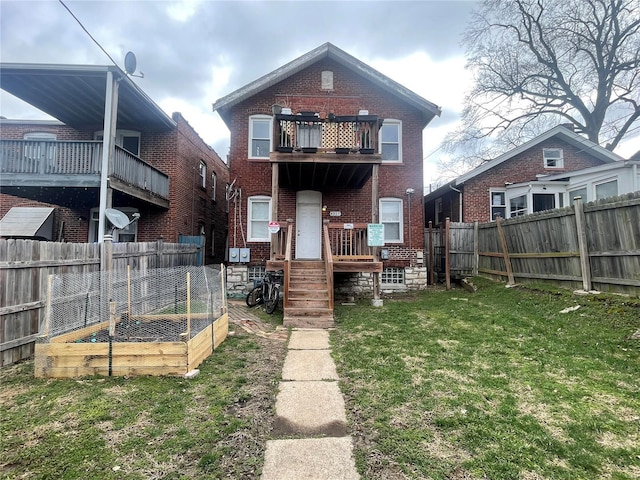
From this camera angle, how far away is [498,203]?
12680mm

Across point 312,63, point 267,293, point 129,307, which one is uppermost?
point 312,63

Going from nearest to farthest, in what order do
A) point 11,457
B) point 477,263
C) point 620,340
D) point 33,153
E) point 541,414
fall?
point 11,457 → point 541,414 → point 620,340 → point 33,153 → point 477,263

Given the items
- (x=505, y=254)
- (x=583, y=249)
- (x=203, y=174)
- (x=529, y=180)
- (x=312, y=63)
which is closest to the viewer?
(x=583, y=249)

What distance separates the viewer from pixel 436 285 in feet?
38.3

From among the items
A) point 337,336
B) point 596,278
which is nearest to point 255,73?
point 337,336

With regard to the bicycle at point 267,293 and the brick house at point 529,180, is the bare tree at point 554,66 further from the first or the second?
the bicycle at point 267,293

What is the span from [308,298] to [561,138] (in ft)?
41.8

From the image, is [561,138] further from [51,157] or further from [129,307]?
[51,157]

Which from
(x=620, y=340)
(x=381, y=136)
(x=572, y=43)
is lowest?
(x=620, y=340)

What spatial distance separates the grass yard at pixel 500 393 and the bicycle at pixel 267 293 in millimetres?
2398

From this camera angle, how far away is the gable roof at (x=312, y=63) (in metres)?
10.8

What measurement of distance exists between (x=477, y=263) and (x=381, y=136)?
18.1 feet

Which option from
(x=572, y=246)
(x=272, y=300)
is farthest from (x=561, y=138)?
(x=272, y=300)

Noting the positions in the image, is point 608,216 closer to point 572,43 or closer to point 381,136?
point 381,136
